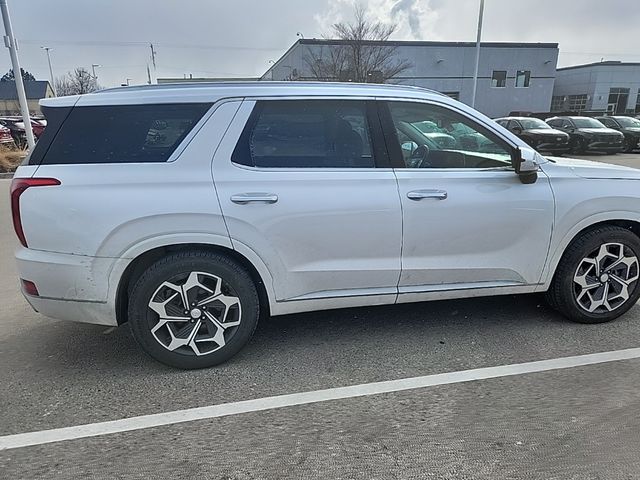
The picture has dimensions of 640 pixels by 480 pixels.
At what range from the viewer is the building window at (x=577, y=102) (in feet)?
170

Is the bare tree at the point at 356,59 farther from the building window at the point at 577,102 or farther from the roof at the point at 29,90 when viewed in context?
the roof at the point at 29,90

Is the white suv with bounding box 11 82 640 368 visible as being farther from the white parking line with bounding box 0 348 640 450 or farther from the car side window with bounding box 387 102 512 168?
the white parking line with bounding box 0 348 640 450

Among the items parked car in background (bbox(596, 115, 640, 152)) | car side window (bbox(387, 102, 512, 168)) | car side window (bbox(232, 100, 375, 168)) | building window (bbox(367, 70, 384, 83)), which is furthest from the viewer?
building window (bbox(367, 70, 384, 83))

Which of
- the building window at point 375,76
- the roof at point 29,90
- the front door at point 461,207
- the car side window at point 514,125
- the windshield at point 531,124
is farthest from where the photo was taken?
the roof at point 29,90

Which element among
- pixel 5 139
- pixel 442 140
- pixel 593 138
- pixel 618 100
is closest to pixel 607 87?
pixel 618 100

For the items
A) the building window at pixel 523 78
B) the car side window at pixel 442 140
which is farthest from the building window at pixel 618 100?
the car side window at pixel 442 140

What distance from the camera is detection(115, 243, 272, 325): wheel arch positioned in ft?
10.00

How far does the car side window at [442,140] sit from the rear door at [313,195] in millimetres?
223

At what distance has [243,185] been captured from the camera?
9.98 feet

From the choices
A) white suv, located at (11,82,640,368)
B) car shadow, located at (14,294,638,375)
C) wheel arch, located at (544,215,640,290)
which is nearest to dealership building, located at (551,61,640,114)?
wheel arch, located at (544,215,640,290)

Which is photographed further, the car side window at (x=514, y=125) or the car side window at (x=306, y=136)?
the car side window at (x=514, y=125)

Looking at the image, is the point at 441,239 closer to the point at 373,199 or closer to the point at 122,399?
the point at 373,199

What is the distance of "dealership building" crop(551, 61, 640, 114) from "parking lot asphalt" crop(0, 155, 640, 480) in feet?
182

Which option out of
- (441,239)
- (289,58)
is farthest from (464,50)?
(441,239)
